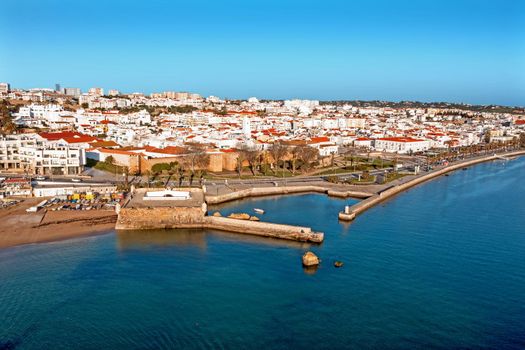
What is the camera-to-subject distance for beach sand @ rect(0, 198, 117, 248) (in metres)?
13.8

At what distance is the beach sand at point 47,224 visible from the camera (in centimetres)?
1382

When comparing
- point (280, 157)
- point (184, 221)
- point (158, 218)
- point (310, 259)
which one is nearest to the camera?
point (310, 259)

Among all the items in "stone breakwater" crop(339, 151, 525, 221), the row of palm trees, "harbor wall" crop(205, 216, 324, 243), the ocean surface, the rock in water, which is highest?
the row of palm trees

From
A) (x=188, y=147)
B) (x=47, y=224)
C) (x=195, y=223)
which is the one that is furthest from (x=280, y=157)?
(x=47, y=224)

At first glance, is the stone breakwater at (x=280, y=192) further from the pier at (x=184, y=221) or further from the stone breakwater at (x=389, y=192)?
the pier at (x=184, y=221)

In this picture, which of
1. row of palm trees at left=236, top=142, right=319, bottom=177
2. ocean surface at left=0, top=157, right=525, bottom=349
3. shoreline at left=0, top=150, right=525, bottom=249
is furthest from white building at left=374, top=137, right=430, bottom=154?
ocean surface at left=0, top=157, right=525, bottom=349

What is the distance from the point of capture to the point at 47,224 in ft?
48.8

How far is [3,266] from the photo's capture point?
11.7 metres

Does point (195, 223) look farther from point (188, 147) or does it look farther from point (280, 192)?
point (188, 147)

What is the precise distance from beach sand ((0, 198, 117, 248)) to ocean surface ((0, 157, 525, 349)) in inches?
28.6

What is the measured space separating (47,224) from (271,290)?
8350mm

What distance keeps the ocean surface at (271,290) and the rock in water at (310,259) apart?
0.24 m

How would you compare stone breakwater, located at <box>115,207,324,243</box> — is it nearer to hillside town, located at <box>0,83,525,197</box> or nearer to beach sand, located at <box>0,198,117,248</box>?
beach sand, located at <box>0,198,117,248</box>

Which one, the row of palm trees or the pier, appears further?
the row of palm trees
